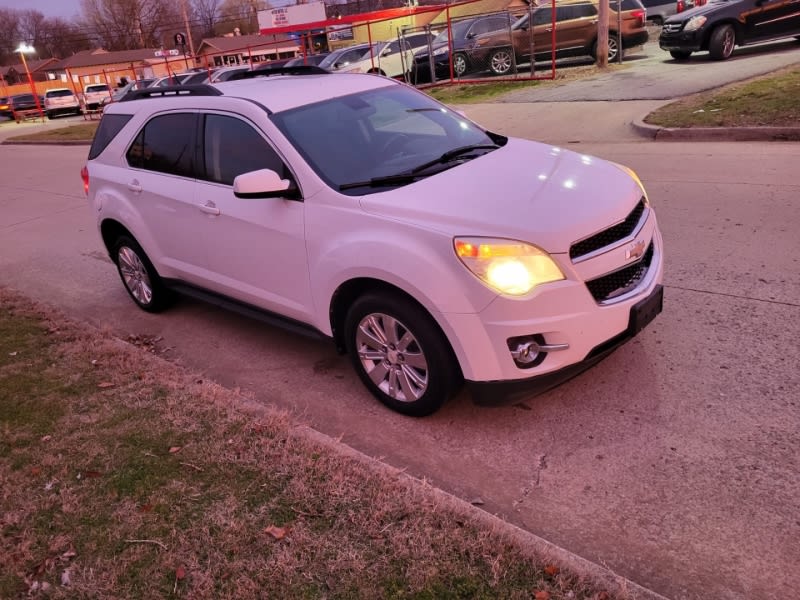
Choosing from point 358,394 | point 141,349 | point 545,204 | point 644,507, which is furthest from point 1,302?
point 644,507

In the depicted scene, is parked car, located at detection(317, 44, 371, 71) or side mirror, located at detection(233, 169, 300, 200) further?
parked car, located at detection(317, 44, 371, 71)

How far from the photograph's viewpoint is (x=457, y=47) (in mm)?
20266

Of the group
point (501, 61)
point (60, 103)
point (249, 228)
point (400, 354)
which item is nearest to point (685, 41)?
point (501, 61)

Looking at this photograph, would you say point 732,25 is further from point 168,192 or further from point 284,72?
point 168,192

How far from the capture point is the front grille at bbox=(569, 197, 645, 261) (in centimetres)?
328

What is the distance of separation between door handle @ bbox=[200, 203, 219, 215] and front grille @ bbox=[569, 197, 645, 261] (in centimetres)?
243

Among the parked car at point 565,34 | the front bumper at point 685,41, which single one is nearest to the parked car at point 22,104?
the parked car at point 565,34

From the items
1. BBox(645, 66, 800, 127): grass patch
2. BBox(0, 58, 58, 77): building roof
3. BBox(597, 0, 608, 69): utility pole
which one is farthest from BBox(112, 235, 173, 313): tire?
BBox(0, 58, 58, 77): building roof

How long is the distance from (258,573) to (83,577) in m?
0.73

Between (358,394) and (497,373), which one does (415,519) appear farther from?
(358,394)

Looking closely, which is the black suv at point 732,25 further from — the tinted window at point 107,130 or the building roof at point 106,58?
the building roof at point 106,58

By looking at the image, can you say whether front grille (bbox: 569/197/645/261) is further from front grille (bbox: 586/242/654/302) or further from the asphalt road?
the asphalt road

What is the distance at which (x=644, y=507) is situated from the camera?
2.90 m

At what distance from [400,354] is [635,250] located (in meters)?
1.37
